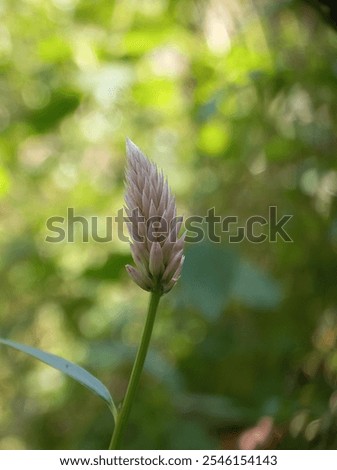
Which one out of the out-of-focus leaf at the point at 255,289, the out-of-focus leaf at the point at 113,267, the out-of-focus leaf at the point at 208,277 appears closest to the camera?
the out-of-focus leaf at the point at 208,277

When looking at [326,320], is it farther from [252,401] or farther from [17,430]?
[17,430]

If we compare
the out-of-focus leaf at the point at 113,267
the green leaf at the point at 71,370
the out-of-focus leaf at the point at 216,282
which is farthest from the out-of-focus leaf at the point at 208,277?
the green leaf at the point at 71,370

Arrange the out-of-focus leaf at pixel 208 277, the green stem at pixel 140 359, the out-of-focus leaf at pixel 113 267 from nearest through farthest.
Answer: the green stem at pixel 140 359, the out-of-focus leaf at pixel 208 277, the out-of-focus leaf at pixel 113 267

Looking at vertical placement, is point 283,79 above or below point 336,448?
above

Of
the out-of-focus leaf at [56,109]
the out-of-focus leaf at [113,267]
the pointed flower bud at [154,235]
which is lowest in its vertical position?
the pointed flower bud at [154,235]

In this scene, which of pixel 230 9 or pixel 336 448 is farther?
pixel 230 9

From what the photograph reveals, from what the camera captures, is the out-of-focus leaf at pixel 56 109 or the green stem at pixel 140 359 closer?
the green stem at pixel 140 359

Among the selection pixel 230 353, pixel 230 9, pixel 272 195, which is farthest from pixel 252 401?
pixel 230 9

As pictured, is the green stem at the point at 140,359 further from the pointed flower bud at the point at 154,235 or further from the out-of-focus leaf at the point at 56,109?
the out-of-focus leaf at the point at 56,109
